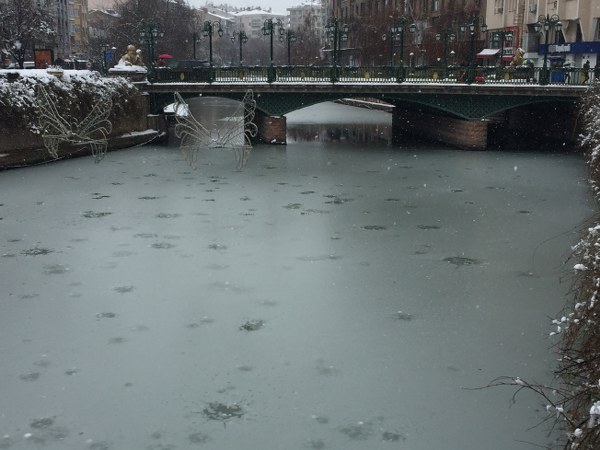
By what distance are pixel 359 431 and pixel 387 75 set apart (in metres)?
26.4

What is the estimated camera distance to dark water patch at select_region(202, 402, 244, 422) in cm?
812

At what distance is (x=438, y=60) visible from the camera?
178ft

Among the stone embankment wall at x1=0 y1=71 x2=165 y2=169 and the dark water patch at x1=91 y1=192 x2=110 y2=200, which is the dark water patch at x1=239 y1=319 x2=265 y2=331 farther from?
the stone embankment wall at x1=0 y1=71 x2=165 y2=169

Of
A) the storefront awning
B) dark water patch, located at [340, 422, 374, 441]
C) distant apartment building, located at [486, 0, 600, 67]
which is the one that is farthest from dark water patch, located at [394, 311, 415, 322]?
the storefront awning

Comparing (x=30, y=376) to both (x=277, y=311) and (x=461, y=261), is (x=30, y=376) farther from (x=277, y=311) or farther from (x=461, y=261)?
(x=461, y=261)

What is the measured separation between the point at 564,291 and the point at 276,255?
5.78 metres

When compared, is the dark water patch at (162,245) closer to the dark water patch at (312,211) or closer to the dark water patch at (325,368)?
A: the dark water patch at (312,211)

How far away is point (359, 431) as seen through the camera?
25.9ft

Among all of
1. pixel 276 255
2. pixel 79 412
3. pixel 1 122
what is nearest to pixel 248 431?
pixel 79 412

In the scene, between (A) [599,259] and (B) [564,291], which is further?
(B) [564,291]

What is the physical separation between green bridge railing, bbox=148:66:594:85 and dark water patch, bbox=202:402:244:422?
25.5 meters

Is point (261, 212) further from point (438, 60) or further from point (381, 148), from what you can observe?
point (438, 60)

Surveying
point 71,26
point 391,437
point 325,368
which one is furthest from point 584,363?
point 71,26

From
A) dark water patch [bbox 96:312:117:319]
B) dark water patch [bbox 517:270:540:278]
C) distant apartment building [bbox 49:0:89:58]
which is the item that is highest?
distant apartment building [bbox 49:0:89:58]
